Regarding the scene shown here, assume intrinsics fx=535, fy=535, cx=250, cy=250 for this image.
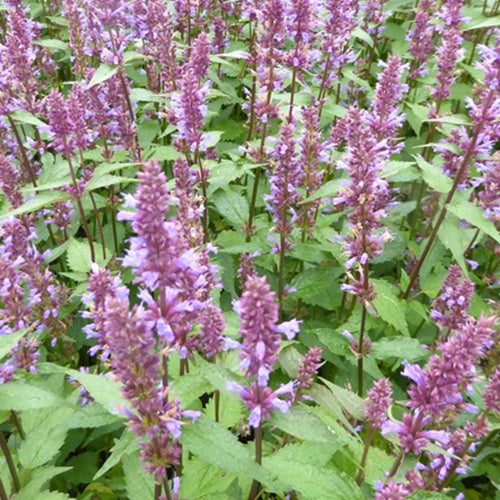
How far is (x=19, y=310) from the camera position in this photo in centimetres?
427

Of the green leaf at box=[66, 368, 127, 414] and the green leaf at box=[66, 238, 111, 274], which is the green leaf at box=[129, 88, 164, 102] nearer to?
the green leaf at box=[66, 238, 111, 274]

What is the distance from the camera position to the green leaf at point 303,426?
2637 mm

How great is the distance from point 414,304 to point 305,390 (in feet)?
7.35

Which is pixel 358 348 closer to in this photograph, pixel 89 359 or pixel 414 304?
pixel 414 304

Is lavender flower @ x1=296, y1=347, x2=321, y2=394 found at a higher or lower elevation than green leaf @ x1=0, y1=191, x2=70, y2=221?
lower

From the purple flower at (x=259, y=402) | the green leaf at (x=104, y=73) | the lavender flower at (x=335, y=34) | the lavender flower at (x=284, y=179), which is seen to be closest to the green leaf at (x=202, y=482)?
the purple flower at (x=259, y=402)

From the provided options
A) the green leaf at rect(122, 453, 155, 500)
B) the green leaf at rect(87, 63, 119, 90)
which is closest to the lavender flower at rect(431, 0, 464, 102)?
the green leaf at rect(87, 63, 119, 90)

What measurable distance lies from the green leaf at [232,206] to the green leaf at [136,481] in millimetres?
2921

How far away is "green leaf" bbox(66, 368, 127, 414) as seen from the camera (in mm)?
2756

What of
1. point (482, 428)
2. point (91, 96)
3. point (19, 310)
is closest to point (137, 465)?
point (19, 310)

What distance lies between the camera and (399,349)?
4.60 m

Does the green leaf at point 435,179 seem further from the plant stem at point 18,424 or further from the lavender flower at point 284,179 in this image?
the plant stem at point 18,424

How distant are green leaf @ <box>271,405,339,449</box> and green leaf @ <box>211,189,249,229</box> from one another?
3159mm

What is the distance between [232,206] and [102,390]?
131 inches
